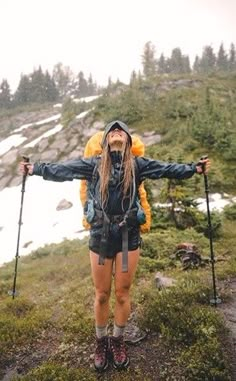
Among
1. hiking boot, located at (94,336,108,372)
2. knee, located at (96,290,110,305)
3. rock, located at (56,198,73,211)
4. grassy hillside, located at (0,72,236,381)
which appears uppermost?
knee, located at (96,290,110,305)

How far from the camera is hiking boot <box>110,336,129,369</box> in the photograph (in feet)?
19.0

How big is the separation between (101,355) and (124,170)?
8.82 feet

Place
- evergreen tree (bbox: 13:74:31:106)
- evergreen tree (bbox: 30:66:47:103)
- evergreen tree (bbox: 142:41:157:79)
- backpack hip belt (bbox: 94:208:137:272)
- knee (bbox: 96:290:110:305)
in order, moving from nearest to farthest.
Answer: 1. backpack hip belt (bbox: 94:208:137:272)
2. knee (bbox: 96:290:110:305)
3. evergreen tree (bbox: 142:41:157:79)
4. evergreen tree (bbox: 13:74:31:106)
5. evergreen tree (bbox: 30:66:47:103)

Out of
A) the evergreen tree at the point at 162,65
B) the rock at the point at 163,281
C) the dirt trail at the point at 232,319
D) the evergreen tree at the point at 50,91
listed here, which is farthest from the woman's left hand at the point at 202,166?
the evergreen tree at the point at 162,65

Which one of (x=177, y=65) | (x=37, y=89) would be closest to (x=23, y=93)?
(x=37, y=89)

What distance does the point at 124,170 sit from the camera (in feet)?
18.1

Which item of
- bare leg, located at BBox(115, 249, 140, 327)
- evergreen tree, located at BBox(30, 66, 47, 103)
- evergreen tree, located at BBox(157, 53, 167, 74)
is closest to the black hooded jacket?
bare leg, located at BBox(115, 249, 140, 327)

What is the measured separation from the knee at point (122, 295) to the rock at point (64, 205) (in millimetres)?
19956

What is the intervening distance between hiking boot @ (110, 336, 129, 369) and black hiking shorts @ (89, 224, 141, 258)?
52.4 inches

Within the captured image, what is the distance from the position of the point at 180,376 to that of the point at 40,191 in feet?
83.6

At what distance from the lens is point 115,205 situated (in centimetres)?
549

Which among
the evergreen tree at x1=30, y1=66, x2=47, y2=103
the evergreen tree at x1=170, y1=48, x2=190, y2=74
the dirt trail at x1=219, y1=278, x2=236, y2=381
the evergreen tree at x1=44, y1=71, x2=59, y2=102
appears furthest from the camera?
the evergreen tree at x1=170, y1=48, x2=190, y2=74

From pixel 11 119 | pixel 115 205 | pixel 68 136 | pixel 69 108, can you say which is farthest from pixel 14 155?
pixel 115 205

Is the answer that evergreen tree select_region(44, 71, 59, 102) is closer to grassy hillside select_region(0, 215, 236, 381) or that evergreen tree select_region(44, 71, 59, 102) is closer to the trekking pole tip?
grassy hillside select_region(0, 215, 236, 381)
